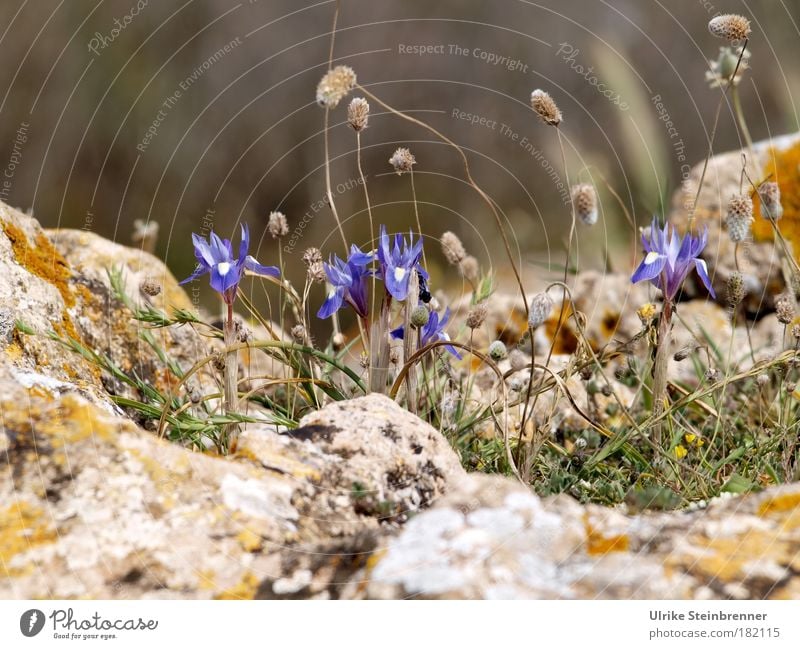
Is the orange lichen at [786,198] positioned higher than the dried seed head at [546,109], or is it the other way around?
the orange lichen at [786,198]

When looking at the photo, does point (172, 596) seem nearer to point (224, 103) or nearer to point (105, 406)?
point (105, 406)

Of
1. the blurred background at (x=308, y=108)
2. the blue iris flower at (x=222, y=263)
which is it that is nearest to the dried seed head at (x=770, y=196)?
the blue iris flower at (x=222, y=263)

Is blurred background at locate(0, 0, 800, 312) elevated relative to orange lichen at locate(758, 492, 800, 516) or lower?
elevated

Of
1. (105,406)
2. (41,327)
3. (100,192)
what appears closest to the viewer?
(105,406)

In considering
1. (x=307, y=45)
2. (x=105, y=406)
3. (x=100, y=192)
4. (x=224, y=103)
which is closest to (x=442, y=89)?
(x=307, y=45)

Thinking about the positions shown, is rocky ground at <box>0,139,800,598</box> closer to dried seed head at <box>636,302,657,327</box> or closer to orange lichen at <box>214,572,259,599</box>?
orange lichen at <box>214,572,259,599</box>

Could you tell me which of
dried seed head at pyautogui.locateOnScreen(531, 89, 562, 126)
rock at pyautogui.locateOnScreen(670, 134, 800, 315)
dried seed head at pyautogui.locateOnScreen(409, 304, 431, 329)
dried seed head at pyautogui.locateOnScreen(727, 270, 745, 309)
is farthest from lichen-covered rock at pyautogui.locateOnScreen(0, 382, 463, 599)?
rock at pyautogui.locateOnScreen(670, 134, 800, 315)

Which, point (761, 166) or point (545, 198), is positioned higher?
point (545, 198)

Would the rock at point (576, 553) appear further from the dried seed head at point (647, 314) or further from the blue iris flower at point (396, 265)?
the dried seed head at point (647, 314)
